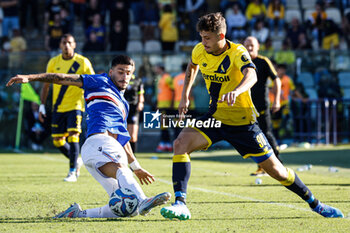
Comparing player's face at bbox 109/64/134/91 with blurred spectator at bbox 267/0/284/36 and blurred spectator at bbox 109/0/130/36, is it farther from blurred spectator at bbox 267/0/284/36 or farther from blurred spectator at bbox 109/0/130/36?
blurred spectator at bbox 267/0/284/36

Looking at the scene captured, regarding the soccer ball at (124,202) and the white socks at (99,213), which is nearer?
the soccer ball at (124,202)

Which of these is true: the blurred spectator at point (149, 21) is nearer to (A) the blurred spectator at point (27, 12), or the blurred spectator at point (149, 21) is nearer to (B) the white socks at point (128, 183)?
(A) the blurred spectator at point (27, 12)

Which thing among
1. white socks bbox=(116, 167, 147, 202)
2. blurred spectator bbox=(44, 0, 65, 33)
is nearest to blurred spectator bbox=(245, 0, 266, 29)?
blurred spectator bbox=(44, 0, 65, 33)

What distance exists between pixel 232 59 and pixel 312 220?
1.75 meters

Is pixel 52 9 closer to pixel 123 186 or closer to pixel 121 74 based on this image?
pixel 121 74

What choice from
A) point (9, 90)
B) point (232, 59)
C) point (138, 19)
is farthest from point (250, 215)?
point (138, 19)

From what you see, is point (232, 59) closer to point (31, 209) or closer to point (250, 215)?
point (250, 215)

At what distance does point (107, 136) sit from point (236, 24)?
16.7 meters

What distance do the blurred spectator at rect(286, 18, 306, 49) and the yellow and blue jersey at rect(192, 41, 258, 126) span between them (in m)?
15.2

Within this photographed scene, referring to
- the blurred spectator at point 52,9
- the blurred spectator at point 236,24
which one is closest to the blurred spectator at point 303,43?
the blurred spectator at point 236,24

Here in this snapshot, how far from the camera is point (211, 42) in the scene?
610 centimetres

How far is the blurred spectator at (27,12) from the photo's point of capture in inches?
933

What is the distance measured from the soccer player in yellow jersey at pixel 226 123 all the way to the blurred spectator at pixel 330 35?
52.9 ft

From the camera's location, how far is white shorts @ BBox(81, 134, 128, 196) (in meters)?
5.66
